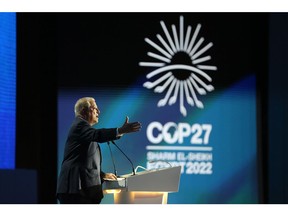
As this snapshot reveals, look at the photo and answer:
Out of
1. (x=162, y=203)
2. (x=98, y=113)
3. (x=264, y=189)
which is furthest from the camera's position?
(x=264, y=189)

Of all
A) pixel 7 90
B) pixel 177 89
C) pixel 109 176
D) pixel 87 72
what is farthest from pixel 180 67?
pixel 7 90

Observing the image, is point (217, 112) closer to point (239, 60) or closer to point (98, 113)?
point (239, 60)

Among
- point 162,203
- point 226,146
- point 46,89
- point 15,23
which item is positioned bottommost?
point 162,203

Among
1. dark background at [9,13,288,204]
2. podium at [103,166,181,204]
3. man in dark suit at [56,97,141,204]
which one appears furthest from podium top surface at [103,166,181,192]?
dark background at [9,13,288,204]

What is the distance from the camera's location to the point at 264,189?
19.9ft

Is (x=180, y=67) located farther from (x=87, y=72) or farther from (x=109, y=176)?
(x=109, y=176)

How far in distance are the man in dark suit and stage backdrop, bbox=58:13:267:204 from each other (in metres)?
0.56

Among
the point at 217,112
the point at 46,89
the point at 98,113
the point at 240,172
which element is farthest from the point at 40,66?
the point at 240,172

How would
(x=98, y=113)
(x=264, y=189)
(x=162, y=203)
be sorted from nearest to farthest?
1. (x=162, y=203)
2. (x=98, y=113)
3. (x=264, y=189)

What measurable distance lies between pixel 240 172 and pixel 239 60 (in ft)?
3.48

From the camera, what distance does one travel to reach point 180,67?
6.06 metres

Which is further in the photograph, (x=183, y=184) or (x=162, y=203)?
(x=183, y=184)

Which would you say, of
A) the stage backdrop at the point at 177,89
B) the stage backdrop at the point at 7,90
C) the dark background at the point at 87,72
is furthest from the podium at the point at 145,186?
the stage backdrop at the point at 7,90

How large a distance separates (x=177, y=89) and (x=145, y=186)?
1307 millimetres
